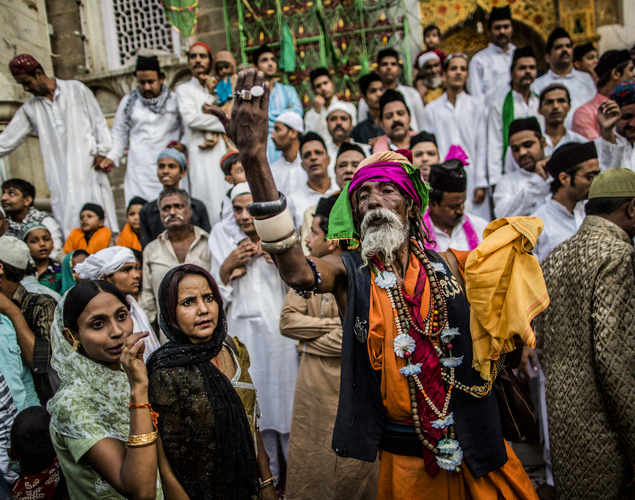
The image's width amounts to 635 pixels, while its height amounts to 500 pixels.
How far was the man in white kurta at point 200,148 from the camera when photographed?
640cm

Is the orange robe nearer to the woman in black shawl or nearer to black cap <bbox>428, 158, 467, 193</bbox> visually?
the woman in black shawl

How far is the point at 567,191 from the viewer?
13.5 ft

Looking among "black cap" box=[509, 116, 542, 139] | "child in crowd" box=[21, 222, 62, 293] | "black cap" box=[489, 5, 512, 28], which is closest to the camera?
"child in crowd" box=[21, 222, 62, 293]

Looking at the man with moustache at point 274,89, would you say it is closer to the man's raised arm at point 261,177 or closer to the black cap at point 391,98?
the black cap at point 391,98

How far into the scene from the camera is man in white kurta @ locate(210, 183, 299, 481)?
4125 millimetres

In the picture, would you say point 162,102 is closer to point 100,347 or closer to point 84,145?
point 84,145

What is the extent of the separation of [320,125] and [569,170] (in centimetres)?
382

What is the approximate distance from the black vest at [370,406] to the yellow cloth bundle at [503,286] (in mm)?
105

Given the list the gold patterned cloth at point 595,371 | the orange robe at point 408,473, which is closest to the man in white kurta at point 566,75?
the gold patterned cloth at point 595,371

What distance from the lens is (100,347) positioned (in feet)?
8.12

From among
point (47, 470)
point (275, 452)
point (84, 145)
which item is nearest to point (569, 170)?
point (275, 452)

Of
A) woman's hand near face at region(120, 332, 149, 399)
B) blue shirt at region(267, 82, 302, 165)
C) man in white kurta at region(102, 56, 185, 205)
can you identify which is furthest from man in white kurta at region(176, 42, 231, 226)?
woman's hand near face at region(120, 332, 149, 399)

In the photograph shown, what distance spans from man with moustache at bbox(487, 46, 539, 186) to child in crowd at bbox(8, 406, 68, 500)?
5243 millimetres

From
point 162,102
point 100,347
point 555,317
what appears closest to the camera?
point 100,347
